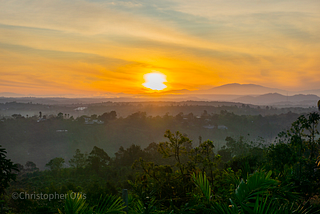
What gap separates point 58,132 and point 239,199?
133 m

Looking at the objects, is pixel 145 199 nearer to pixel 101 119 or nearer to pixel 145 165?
pixel 145 165

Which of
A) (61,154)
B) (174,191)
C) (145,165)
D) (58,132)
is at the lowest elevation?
(61,154)

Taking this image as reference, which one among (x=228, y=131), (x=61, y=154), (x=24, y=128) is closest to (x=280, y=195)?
(x=61, y=154)

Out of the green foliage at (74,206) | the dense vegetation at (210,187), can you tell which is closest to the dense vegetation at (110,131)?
the dense vegetation at (210,187)

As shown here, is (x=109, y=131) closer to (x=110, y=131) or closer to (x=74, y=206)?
(x=110, y=131)

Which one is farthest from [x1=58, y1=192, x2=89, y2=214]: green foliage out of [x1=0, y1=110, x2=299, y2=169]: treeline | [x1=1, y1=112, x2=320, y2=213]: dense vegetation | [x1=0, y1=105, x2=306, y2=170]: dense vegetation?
[x1=0, y1=105, x2=306, y2=170]: dense vegetation

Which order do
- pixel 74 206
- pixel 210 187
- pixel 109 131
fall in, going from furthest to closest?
pixel 109 131 → pixel 210 187 → pixel 74 206

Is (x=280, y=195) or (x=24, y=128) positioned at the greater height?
(x=280, y=195)

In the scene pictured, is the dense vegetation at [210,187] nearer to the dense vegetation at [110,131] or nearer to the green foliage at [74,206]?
the green foliage at [74,206]

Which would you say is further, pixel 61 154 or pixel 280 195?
pixel 61 154

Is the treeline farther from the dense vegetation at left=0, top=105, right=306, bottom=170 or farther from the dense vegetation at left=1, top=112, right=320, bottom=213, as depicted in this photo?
the dense vegetation at left=1, top=112, right=320, bottom=213

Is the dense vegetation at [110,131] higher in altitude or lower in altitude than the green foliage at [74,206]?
lower

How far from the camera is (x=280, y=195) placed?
14.0 ft

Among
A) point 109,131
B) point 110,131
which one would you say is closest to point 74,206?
point 110,131
